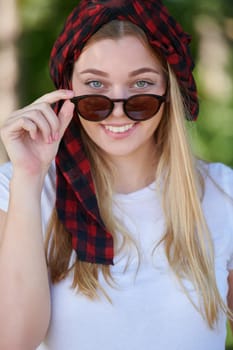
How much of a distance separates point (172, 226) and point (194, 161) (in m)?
0.24

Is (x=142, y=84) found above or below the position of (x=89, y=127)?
above

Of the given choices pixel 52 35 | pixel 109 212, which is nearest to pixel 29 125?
pixel 109 212

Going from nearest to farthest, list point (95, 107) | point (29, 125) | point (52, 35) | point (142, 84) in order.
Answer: point (29, 125)
point (95, 107)
point (142, 84)
point (52, 35)

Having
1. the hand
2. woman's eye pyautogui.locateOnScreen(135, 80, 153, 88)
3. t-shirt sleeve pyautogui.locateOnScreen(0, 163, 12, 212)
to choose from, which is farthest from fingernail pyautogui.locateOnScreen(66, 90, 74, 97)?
t-shirt sleeve pyautogui.locateOnScreen(0, 163, 12, 212)

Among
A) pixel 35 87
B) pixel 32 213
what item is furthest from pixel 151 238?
pixel 35 87

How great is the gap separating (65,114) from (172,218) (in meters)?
0.50

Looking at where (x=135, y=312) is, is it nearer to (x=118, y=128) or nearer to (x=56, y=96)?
(x=118, y=128)

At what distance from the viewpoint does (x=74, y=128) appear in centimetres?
247

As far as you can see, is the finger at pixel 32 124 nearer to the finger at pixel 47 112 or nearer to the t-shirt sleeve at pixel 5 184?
the finger at pixel 47 112

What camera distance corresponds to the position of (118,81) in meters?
2.24

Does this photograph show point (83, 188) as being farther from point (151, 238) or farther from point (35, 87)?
point (35, 87)

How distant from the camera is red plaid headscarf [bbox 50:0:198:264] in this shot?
226 cm

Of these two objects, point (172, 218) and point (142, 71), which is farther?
point (172, 218)

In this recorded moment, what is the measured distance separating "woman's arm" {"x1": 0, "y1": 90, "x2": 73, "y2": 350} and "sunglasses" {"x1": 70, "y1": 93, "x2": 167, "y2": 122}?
0.07 meters
